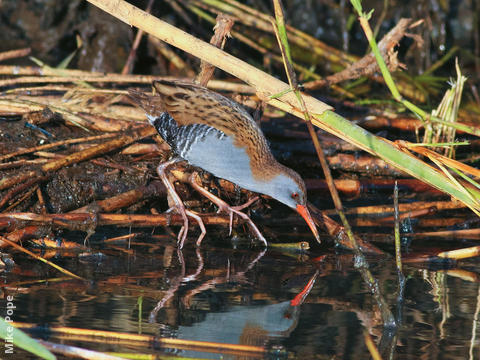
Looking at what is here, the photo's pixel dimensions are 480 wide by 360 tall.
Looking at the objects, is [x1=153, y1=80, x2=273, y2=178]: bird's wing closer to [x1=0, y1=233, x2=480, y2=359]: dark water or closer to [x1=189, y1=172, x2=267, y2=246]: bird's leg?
[x1=189, y1=172, x2=267, y2=246]: bird's leg

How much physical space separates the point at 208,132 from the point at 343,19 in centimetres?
403

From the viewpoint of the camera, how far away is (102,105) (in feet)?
15.2

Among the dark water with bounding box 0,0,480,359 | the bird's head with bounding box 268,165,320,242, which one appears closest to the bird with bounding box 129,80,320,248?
the bird's head with bounding box 268,165,320,242

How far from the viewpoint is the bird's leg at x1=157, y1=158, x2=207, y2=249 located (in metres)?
3.68

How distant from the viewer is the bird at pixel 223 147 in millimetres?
3678

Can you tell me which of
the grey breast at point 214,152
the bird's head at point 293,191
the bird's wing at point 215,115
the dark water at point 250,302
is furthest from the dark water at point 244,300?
the bird's wing at point 215,115

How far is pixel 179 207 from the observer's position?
3.79 metres

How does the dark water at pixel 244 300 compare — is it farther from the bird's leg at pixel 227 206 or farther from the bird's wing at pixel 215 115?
the bird's wing at pixel 215 115

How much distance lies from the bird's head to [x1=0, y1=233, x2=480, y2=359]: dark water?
0.29m

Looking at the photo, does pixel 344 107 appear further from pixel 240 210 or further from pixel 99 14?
pixel 99 14

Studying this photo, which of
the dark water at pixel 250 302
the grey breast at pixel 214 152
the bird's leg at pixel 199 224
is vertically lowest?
the dark water at pixel 250 302

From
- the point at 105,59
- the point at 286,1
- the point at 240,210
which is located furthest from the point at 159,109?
the point at 286,1

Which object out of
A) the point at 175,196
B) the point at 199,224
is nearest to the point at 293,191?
the point at 199,224

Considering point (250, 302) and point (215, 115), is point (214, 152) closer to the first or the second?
point (215, 115)
